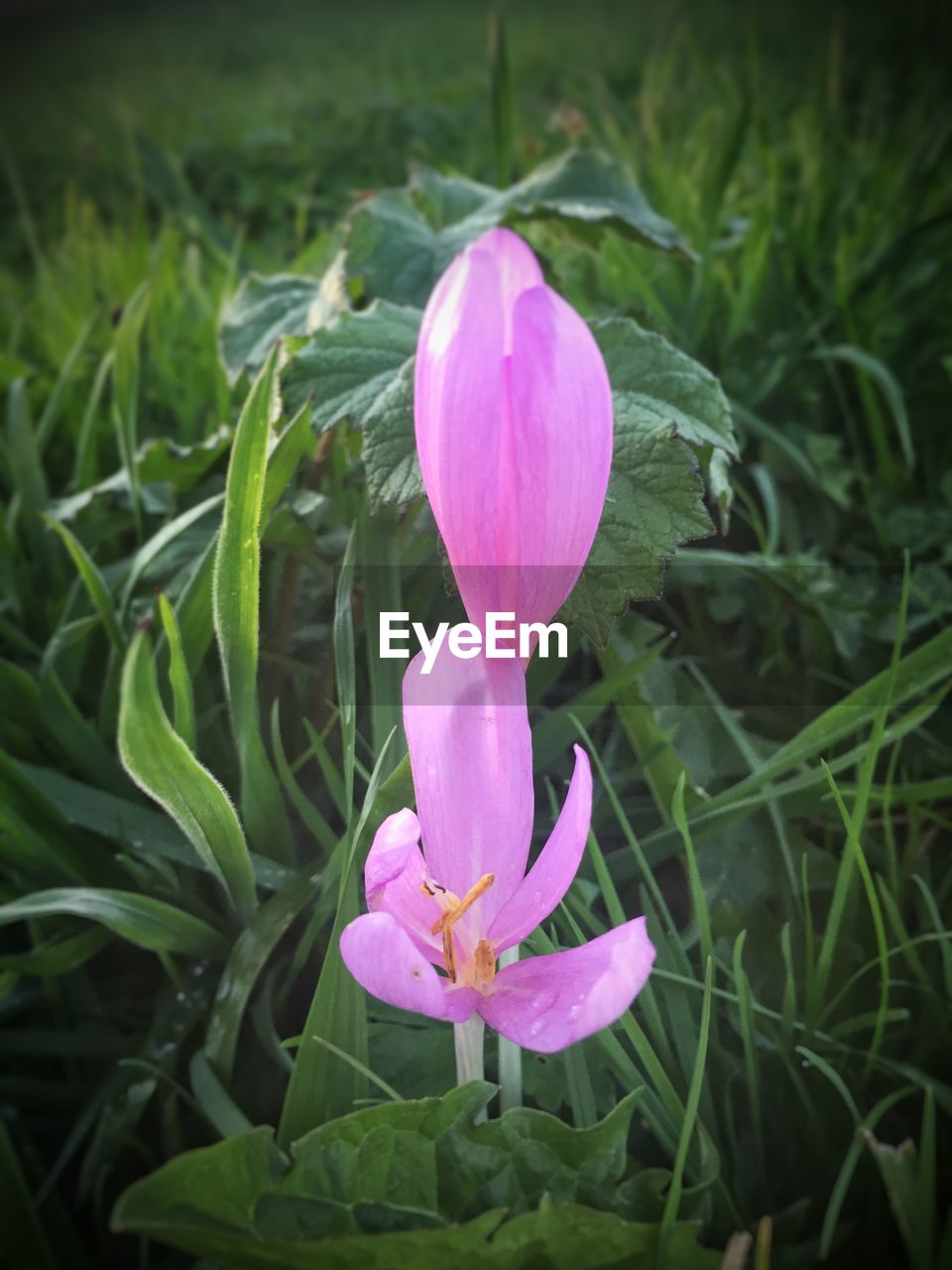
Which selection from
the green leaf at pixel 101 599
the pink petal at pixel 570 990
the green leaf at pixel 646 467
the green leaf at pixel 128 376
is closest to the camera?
the pink petal at pixel 570 990

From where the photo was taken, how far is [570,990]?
28cm

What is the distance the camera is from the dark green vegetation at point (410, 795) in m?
0.31

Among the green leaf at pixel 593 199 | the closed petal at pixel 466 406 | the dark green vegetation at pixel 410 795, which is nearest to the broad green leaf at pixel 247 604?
the dark green vegetation at pixel 410 795

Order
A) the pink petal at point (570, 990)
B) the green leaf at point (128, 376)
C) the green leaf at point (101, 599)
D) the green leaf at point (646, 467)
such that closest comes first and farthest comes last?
the pink petal at point (570, 990)
the green leaf at point (646, 467)
the green leaf at point (101, 599)
the green leaf at point (128, 376)

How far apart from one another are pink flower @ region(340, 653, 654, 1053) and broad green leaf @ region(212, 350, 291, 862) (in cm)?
10

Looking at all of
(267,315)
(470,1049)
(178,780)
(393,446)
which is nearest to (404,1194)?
(470,1049)

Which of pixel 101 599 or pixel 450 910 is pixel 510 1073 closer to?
pixel 450 910

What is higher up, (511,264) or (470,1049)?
(511,264)

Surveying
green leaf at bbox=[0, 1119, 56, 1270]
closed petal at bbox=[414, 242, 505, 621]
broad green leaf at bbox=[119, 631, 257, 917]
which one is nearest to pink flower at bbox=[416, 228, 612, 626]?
closed petal at bbox=[414, 242, 505, 621]

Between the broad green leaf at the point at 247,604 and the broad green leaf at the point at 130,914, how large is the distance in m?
0.04

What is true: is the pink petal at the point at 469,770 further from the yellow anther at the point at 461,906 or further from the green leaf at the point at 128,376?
the green leaf at the point at 128,376

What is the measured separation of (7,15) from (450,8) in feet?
2.97

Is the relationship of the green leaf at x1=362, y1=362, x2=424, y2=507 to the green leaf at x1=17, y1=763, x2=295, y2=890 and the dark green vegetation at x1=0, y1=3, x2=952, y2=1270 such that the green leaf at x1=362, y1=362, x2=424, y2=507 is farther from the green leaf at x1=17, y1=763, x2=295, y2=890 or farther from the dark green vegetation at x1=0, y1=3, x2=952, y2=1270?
the green leaf at x1=17, y1=763, x2=295, y2=890

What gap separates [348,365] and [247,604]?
0.42ft
